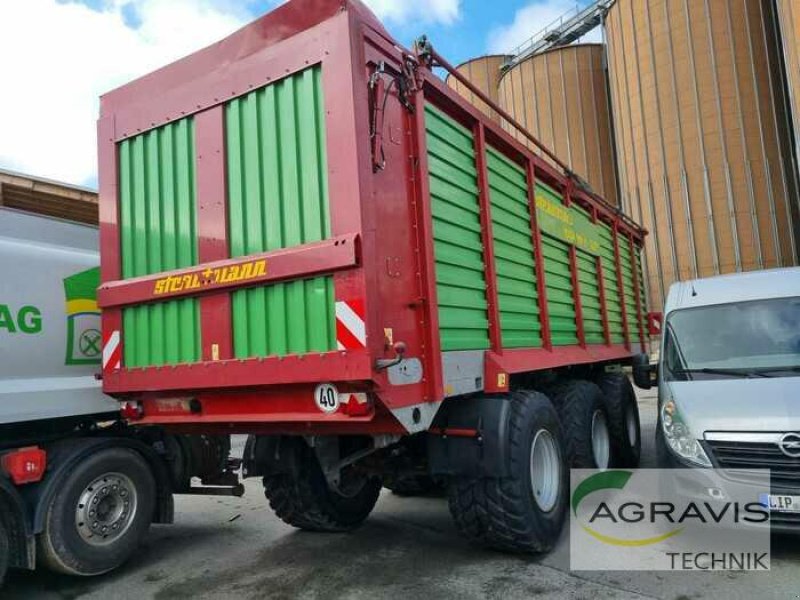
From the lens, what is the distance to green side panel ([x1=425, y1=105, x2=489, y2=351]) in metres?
3.93

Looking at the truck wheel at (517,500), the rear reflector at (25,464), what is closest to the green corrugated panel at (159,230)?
the rear reflector at (25,464)

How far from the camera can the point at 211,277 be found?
3762 mm

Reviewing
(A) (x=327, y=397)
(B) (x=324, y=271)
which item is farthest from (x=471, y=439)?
(B) (x=324, y=271)

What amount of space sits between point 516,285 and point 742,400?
1784 millimetres

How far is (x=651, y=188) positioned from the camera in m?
25.4

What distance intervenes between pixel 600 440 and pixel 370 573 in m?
3.29

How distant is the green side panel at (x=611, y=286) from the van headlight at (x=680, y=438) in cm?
300

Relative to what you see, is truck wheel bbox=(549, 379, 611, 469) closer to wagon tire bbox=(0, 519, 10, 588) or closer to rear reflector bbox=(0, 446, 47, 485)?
rear reflector bbox=(0, 446, 47, 485)

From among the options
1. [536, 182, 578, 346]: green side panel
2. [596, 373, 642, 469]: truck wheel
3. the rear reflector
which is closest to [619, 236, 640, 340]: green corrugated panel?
[596, 373, 642, 469]: truck wheel

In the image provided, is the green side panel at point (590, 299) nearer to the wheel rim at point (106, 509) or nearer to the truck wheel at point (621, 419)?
the truck wheel at point (621, 419)

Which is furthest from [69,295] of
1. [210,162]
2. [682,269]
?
[682,269]

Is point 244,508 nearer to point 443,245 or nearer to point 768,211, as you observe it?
point 443,245

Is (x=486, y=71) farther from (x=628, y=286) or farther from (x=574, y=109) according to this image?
(x=628, y=286)

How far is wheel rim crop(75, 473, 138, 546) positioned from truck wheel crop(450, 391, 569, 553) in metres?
2.42
